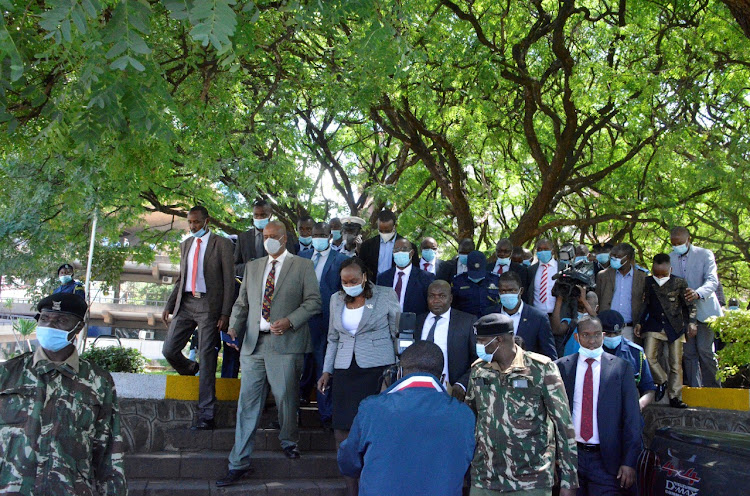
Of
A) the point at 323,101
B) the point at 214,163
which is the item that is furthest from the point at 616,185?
the point at 214,163

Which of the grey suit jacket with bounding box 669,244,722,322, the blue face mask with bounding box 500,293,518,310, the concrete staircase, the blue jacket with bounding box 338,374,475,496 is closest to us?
the blue jacket with bounding box 338,374,475,496

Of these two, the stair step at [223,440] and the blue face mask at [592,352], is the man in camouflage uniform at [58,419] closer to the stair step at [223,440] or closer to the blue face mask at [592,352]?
the stair step at [223,440]

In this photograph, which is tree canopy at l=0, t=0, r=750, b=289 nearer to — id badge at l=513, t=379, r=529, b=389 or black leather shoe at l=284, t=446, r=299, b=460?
id badge at l=513, t=379, r=529, b=389

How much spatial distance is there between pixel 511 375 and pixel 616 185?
1398 cm

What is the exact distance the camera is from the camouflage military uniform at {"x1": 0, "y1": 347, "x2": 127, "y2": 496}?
14.4ft

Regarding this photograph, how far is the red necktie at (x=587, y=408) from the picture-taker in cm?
615

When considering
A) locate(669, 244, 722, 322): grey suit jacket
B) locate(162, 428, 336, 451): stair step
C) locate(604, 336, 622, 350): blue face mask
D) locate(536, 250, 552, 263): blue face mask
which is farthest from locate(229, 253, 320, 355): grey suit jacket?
locate(669, 244, 722, 322): grey suit jacket

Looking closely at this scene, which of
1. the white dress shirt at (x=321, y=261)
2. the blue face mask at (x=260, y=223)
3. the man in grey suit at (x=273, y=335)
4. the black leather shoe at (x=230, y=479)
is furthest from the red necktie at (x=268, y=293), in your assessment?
the black leather shoe at (x=230, y=479)

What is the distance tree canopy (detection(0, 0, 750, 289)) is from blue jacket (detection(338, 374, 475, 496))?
2403 millimetres

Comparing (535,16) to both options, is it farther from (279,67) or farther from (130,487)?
(130,487)

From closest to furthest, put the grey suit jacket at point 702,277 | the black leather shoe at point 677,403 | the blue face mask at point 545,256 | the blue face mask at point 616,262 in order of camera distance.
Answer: the black leather shoe at point 677,403 → the grey suit jacket at point 702,277 → the blue face mask at point 616,262 → the blue face mask at point 545,256

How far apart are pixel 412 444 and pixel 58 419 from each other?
7.34ft

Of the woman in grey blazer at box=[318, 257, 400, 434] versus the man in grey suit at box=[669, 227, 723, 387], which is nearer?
the woman in grey blazer at box=[318, 257, 400, 434]

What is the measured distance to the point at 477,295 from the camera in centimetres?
841
